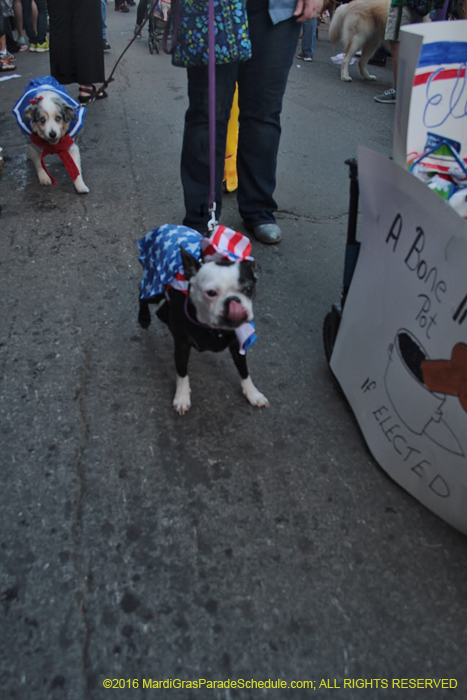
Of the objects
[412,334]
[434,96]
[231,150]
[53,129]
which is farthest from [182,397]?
[53,129]

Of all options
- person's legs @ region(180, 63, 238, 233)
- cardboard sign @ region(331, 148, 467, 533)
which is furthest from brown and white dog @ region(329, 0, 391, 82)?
cardboard sign @ region(331, 148, 467, 533)

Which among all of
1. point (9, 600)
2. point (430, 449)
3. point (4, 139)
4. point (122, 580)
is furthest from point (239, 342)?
point (4, 139)

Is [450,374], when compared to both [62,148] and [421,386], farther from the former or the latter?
[62,148]

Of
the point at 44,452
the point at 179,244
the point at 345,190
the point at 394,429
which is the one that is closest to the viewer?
the point at 394,429

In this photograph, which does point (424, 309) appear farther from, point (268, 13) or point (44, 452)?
point (268, 13)

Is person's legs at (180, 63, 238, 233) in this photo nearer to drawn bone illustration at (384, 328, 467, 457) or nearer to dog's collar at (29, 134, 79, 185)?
dog's collar at (29, 134, 79, 185)

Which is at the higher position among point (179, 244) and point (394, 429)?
point (179, 244)

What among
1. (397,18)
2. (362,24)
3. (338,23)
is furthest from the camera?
(338,23)

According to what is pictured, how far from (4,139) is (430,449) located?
5448 mm

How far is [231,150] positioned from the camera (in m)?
4.05

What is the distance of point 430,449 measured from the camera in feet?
5.48

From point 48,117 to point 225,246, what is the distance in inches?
108

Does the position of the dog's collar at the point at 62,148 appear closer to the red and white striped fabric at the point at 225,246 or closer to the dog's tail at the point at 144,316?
the dog's tail at the point at 144,316

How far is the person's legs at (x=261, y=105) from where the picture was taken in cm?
285
